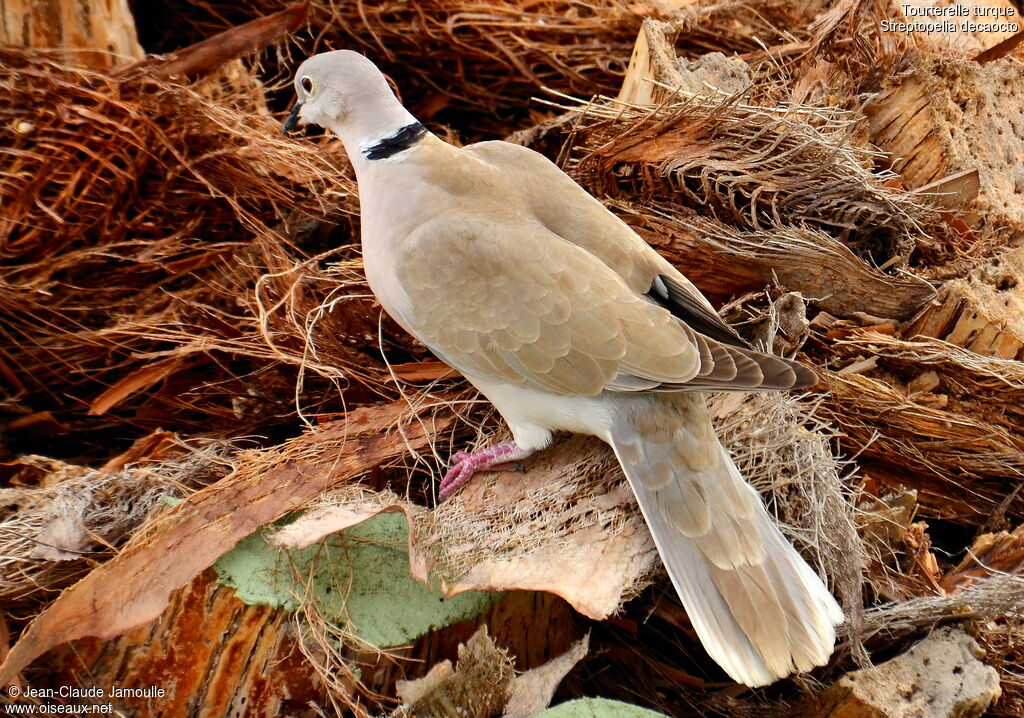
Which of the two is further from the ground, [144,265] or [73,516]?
[144,265]

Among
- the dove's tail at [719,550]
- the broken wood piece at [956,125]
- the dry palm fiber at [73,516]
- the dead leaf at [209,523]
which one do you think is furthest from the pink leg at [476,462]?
the broken wood piece at [956,125]

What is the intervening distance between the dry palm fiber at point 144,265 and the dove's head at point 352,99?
518 mm

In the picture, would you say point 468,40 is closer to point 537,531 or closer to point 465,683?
point 537,531

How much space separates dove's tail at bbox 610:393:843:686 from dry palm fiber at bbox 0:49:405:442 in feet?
3.48

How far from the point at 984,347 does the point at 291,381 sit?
2.15 meters

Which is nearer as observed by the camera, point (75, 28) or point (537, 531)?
point (537, 531)

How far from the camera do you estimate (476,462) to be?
8.16 feet

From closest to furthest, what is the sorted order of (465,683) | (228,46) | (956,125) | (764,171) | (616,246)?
(465,683)
(616,246)
(764,171)
(956,125)
(228,46)

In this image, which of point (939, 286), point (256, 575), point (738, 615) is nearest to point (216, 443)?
point (256, 575)

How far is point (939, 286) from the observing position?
2.84m

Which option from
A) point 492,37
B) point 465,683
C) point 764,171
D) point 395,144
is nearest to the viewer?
point 465,683

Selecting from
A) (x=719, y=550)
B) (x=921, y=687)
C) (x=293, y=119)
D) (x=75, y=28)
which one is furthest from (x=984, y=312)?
(x=75, y=28)

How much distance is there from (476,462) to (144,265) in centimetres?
141

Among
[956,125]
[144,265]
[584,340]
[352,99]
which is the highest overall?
[352,99]
